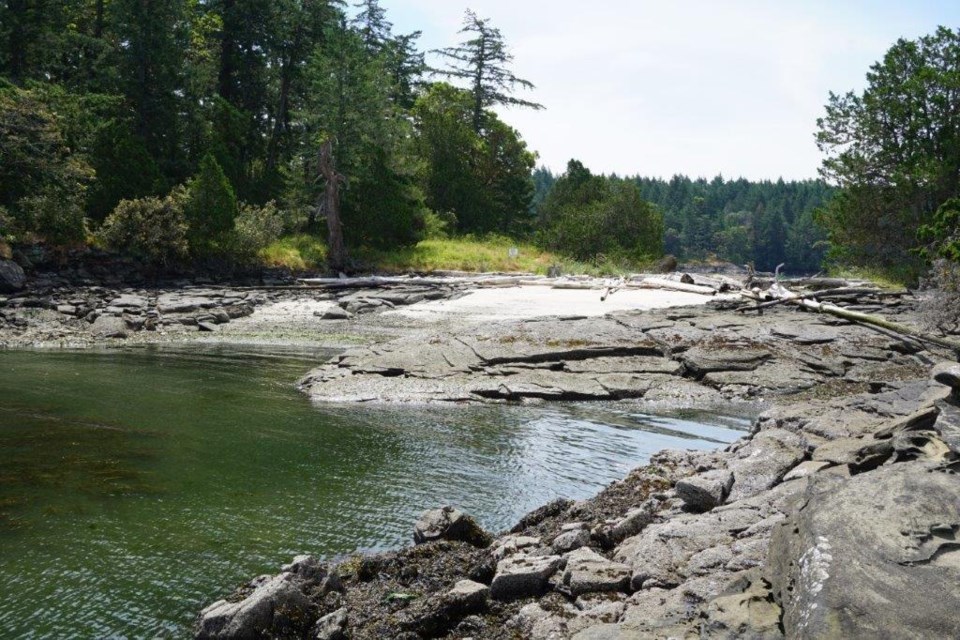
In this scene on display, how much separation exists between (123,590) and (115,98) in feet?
117


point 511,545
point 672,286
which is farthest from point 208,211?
point 511,545

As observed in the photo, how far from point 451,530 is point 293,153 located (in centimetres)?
4364

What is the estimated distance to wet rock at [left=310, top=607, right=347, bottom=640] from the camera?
502 centimetres

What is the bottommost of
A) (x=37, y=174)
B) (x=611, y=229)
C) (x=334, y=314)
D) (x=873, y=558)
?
(x=334, y=314)

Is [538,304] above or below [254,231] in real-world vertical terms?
below

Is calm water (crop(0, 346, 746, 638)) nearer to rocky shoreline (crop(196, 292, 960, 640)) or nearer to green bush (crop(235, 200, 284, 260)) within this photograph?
rocky shoreline (crop(196, 292, 960, 640))

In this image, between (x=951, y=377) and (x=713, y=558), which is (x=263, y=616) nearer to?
(x=713, y=558)

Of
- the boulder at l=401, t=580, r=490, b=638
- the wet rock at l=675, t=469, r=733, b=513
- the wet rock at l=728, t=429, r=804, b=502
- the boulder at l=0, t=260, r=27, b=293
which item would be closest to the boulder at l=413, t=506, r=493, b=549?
the boulder at l=401, t=580, r=490, b=638

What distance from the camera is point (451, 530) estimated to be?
6723 mm

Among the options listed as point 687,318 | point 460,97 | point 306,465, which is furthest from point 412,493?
Answer: point 460,97

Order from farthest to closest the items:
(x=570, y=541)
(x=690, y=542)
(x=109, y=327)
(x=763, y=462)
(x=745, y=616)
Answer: (x=109, y=327) → (x=763, y=462) → (x=570, y=541) → (x=690, y=542) → (x=745, y=616)

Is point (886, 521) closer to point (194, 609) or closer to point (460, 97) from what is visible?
point (194, 609)

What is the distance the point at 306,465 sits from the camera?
9.59m

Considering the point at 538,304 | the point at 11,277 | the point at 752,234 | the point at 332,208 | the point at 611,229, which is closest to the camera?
the point at 11,277
